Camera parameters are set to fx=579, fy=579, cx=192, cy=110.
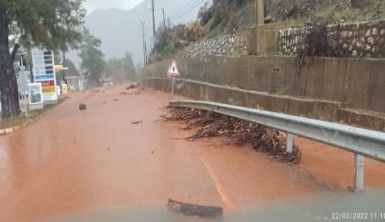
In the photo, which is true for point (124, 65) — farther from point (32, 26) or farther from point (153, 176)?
point (153, 176)

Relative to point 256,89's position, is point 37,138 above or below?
below

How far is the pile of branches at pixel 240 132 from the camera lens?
10.6 m

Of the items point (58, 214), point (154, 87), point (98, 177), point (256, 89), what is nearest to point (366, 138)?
point (58, 214)

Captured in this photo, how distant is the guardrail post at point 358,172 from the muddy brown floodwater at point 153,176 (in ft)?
0.96

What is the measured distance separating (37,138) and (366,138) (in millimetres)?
13030

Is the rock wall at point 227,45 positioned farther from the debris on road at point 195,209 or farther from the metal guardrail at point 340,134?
the debris on road at point 195,209

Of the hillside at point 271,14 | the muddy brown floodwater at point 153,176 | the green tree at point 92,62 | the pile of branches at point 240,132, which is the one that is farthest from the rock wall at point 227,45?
the green tree at point 92,62

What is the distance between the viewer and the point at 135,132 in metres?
16.3

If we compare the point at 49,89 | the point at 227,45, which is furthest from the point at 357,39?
the point at 49,89

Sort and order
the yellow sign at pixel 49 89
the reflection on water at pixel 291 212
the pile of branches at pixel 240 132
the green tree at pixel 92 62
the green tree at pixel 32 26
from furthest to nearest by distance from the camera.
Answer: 1. the green tree at pixel 92 62
2. the yellow sign at pixel 49 89
3. the green tree at pixel 32 26
4. the pile of branches at pixel 240 132
5. the reflection on water at pixel 291 212

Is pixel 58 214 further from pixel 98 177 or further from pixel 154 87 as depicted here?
pixel 154 87

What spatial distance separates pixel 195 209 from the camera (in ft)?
23.1

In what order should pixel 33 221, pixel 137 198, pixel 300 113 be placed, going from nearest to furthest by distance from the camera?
1. pixel 33 221
2. pixel 137 198
3. pixel 300 113

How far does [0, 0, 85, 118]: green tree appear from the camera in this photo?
26.9 metres
